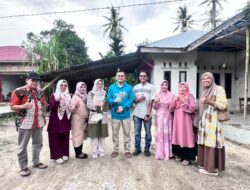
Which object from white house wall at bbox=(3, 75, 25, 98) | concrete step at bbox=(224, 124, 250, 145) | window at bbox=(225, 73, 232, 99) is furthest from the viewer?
white house wall at bbox=(3, 75, 25, 98)

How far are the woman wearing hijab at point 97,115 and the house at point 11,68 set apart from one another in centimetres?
1451

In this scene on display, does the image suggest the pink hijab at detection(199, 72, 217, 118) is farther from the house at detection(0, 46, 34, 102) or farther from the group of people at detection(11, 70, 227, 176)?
the house at detection(0, 46, 34, 102)

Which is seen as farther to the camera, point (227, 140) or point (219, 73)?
point (219, 73)

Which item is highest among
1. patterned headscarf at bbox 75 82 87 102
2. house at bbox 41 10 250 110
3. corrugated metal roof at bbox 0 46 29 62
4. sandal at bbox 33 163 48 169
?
corrugated metal roof at bbox 0 46 29 62

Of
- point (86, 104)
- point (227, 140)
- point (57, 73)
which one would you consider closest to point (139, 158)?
point (86, 104)

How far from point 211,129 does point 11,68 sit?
18.7 metres

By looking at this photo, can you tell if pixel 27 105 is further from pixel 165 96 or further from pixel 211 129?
pixel 211 129

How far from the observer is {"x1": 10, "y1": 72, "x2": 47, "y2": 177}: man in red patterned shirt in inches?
118

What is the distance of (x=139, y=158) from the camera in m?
3.83

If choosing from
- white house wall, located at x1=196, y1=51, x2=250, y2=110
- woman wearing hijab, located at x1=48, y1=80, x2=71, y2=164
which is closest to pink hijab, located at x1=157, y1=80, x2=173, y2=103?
woman wearing hijab, located at x1=48, y1=80, x2=71, y2=164

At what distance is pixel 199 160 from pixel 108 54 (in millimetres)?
20006

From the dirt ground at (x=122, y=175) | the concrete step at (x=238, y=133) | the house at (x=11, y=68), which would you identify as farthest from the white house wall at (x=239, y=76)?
the house at (x=11, y=68)

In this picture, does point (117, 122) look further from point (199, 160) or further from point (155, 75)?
point (155, 75)

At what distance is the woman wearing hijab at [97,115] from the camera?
12.2 feet
